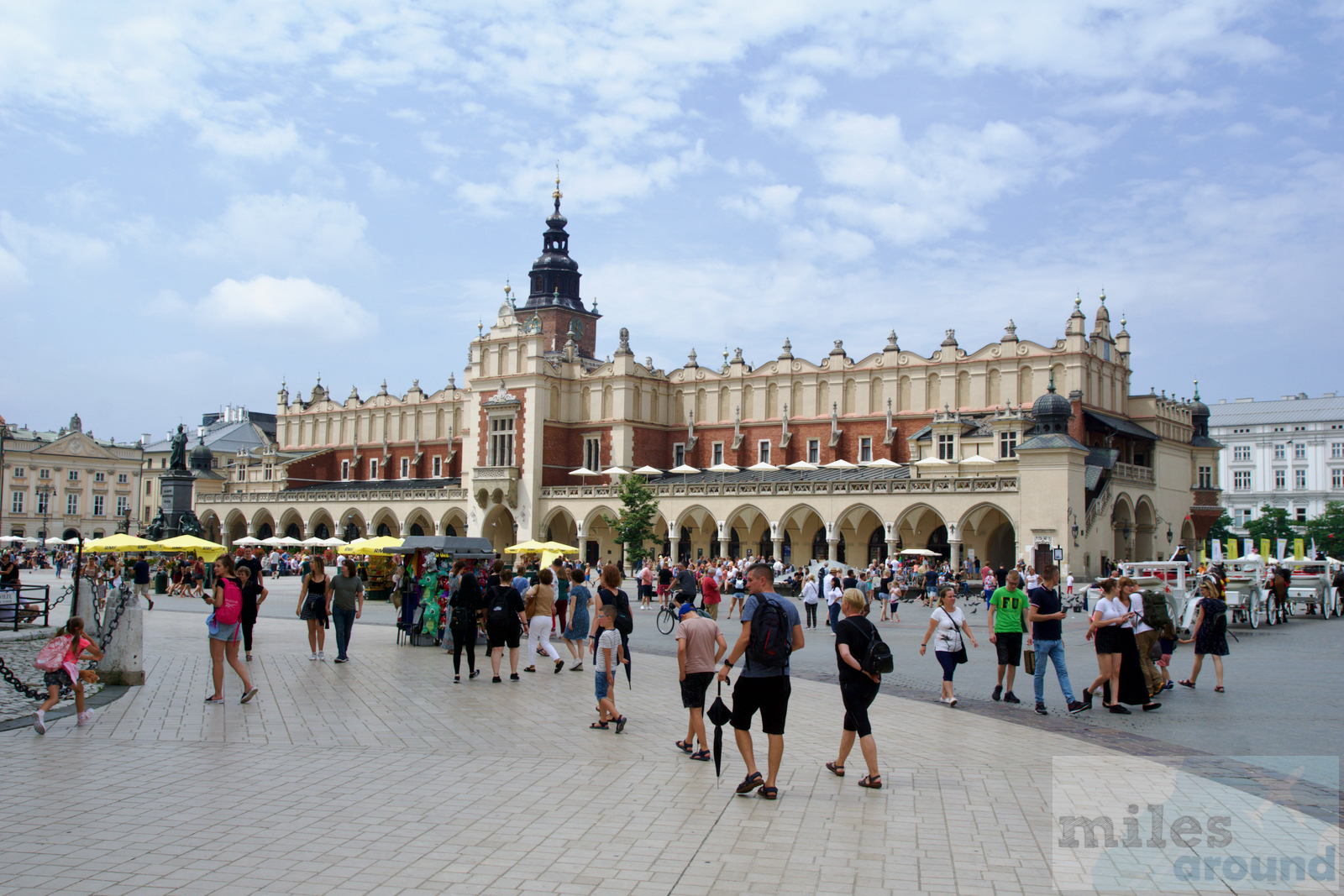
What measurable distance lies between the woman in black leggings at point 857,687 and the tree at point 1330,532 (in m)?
76.1

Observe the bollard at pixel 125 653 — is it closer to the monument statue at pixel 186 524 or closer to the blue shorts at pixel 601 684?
the blue shorts at pixel 601 684

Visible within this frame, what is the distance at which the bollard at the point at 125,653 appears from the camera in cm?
1263

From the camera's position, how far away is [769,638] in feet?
25.3

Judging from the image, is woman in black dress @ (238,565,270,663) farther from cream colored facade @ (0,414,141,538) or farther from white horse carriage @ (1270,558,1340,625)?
cream colored facade @ (0,414,141,538)

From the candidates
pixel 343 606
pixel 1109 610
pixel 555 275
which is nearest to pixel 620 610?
pixel 1109 610

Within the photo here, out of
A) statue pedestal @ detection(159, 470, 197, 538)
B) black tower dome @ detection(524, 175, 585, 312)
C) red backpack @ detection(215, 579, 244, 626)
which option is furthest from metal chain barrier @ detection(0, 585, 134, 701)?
black tower dome @ detection(524, 175, 585, 312)

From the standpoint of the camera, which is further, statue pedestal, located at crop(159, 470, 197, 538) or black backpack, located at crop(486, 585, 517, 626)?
statue pedestal, located at crop(159, 470, 197, 538)

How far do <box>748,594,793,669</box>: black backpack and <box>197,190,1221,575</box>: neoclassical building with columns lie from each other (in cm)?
3239

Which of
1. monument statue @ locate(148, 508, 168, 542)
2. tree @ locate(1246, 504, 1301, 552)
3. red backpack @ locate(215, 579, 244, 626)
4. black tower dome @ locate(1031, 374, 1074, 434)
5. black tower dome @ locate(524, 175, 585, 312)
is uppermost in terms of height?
black tower dome @ locate(524, 175, 585, 312)

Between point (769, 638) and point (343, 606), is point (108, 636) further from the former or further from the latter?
point (769, 638)

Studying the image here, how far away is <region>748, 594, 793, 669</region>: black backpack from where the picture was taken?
25.3ft

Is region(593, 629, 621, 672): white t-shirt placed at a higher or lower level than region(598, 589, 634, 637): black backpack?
lower

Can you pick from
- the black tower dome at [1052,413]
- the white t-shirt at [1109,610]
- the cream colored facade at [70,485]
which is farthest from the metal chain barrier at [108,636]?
the cream colored facade at [70,485]

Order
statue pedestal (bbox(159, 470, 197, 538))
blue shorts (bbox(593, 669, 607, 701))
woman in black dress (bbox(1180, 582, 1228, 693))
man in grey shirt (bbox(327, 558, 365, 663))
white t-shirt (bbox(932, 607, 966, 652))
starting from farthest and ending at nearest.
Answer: statue pedestal (bbox(159, 470, 197, 538)), man in grey shirt (bbox(327, 558, 365, 663)), woman in black dress (bbox(1180, 582, 1228, 693)), white t-shirt (bbox(932, 607, 966, 652)), blue shorts (bbox(593, 669, 607, 701))
